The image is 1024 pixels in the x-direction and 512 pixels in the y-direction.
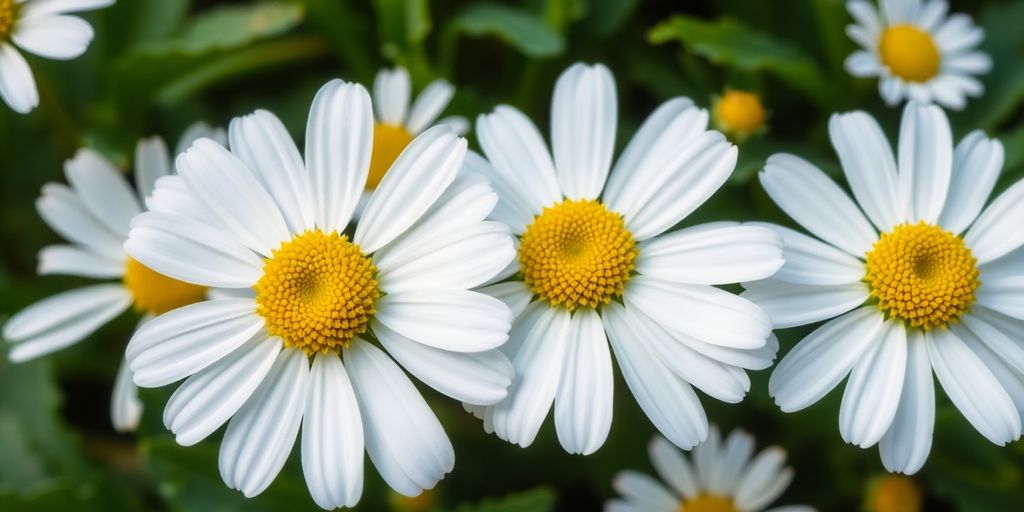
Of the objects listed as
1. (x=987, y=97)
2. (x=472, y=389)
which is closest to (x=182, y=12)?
(x=472, y=389)

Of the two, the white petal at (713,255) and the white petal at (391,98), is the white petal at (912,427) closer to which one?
the white petal at (713,255)

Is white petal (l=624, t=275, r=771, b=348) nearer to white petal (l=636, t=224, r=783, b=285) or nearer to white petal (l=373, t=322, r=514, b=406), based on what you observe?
white petal (l=636, t=224, r=783, b=285)

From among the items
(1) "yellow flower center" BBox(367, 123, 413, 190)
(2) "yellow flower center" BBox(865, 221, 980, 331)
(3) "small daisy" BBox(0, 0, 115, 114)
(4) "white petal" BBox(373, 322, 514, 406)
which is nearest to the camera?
(4) "white petal" BBox(373, 322, 514, 406)

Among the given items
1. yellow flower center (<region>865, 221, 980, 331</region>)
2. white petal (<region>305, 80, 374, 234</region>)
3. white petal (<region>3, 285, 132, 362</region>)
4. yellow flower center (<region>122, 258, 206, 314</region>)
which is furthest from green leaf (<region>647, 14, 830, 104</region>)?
white petal (<region>3, 285, 132, 362</region>)

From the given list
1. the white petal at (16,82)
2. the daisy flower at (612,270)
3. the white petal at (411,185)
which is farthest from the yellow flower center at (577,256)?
the white petal at (16,82)

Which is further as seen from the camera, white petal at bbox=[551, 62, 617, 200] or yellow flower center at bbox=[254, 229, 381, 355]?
white petal at bbox=[551, 62, 617, 200]

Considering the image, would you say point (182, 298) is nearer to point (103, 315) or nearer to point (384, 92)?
point (103, 315)
